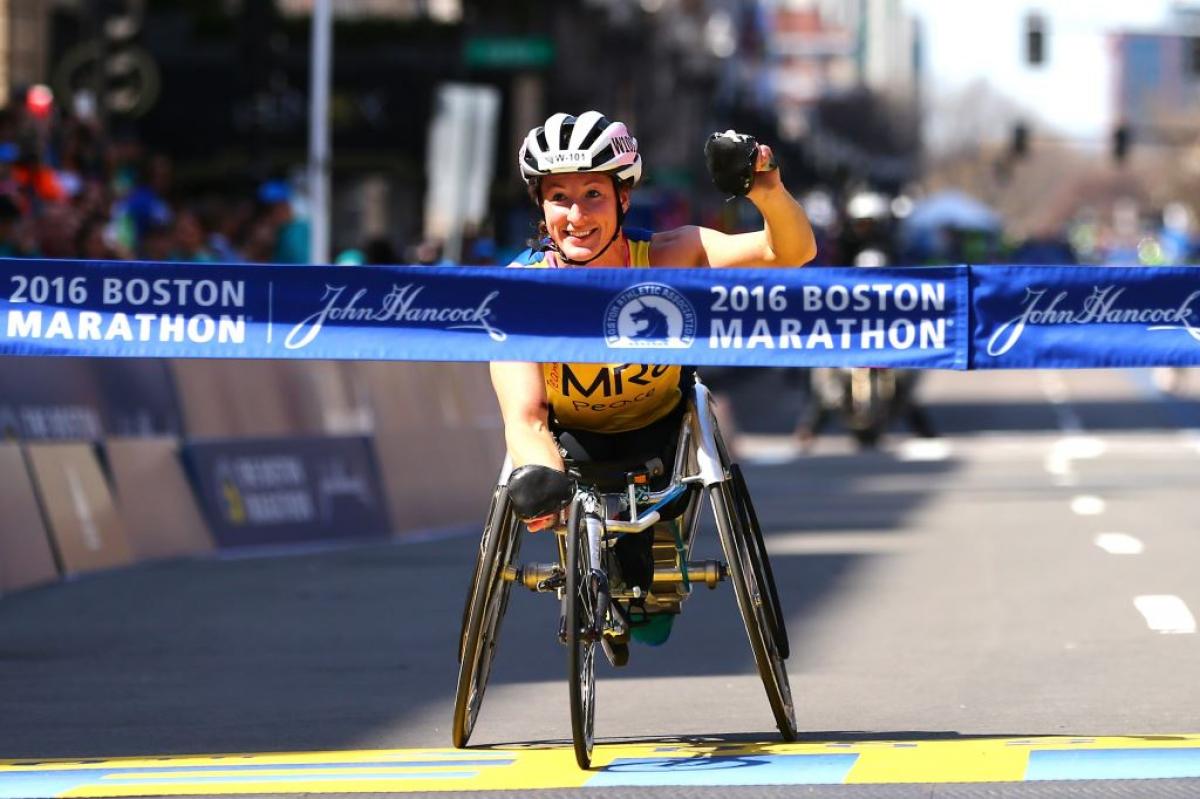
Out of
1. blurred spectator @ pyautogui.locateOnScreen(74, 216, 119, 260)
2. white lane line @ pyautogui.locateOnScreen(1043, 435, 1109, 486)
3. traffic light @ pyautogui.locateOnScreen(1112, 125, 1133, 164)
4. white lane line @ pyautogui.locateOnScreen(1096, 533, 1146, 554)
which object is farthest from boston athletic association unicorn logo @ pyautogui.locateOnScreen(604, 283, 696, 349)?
traffic light @ pyautogui.locateOnScreen(1112, 125, 1133, 164)

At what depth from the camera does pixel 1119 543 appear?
1593cm

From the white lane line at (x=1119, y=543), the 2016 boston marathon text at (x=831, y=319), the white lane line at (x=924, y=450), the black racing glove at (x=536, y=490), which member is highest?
the 2016 boston marathon text at (x=831, y=319)

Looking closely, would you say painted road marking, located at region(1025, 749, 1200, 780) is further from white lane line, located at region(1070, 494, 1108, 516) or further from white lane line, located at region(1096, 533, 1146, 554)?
white lane line, located at region(1070, 494, 1108, 516)

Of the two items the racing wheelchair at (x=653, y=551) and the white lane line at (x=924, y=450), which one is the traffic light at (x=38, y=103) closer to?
the white lane line at (x=924, y=450)

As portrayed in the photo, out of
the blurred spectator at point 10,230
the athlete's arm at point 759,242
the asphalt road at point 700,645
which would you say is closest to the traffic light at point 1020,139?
the asphalt road at point 700,645

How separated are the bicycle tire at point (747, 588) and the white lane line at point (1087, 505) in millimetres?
10704

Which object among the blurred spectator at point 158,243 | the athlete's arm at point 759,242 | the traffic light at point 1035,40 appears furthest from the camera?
the traffic light at point 1035,40

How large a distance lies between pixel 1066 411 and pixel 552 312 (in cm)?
2884

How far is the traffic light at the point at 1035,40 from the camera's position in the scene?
62875 millimetres

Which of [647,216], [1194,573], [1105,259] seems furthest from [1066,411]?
[1105,259]

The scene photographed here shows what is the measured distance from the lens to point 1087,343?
8.50 metres

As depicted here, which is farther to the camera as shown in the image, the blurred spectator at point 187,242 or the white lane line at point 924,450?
the white lane line at point 924,450

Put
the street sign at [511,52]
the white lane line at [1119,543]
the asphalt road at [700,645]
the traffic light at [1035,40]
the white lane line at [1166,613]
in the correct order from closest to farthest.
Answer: the asphalt road at [700,645] → the white lane line at [1166,613] → the white lane line at [1119,543] → the street sign at [511,52] → the traffic light at [1035,40]

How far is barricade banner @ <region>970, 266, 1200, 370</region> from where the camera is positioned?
8.48 metres
